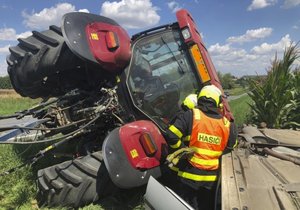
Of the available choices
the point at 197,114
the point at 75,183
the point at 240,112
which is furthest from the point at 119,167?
the point at 240,112

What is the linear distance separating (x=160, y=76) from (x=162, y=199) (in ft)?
6.68

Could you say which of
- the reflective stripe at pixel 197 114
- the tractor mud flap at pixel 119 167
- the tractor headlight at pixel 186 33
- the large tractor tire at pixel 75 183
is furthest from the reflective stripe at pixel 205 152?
the tractor headlight at pixel 186 33

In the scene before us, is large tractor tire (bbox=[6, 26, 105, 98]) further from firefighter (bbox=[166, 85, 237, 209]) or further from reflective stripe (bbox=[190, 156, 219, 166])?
reflective stripe (bbox=[190, 156, 219, 166])

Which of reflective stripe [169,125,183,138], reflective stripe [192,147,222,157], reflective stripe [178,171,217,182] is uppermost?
reflective stripe [169,125,183,138]

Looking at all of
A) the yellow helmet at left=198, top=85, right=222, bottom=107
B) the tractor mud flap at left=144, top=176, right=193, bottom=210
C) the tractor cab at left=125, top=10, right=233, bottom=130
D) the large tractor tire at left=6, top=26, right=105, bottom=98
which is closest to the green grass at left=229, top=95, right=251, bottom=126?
the tractor cab at left=125, top=10, right=233, bottom=130

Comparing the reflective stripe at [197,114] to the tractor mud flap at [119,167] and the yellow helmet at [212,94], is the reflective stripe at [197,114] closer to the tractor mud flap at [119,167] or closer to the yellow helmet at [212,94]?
the yellow helmet at [212,94]

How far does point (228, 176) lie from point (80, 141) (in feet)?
Result: 8.26

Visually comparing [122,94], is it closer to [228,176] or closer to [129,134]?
[129,134]

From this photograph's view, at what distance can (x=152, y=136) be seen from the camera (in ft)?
14.1

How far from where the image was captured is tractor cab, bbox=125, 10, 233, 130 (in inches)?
189

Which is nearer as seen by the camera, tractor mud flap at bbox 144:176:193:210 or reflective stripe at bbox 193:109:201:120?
tractor mud flap at bbox 144:176:193:210

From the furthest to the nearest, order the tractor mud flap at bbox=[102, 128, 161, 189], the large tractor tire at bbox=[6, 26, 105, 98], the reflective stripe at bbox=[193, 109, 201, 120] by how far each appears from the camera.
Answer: the large tractor tire at bbox=[6, 26, 105, 98], the tractor mud flap at bbox=[102, 128, 161, 189], the reflective stripe at bbox=[193, 109, 201, 120]

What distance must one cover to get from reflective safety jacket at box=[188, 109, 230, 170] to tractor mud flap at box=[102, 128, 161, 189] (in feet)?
1.95

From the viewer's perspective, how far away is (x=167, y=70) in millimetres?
4949
